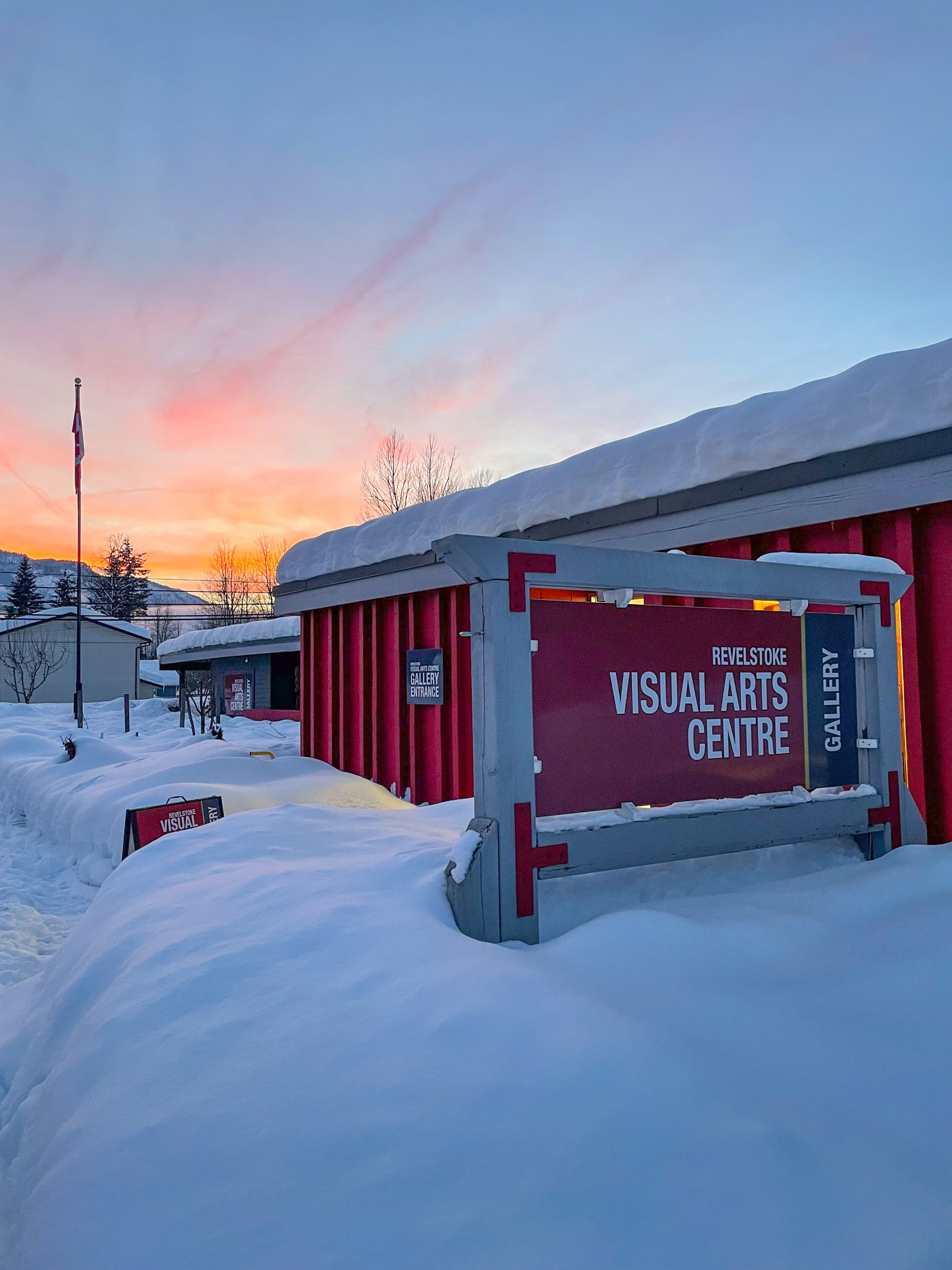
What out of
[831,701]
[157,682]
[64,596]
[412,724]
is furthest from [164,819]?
[64,596]

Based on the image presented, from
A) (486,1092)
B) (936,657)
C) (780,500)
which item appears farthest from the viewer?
(780,500)

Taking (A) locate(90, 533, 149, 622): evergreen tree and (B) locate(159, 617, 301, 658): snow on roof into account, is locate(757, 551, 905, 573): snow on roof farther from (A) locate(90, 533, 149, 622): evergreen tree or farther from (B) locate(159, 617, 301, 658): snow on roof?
(A) locate(90, 533, 149, 622): evergreen tree

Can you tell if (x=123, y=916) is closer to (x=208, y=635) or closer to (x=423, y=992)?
(x=423, y=992)

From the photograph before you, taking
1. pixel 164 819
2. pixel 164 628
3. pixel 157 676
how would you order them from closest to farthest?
pixel 164 819 → pixel 157 676 → pixel 164 628

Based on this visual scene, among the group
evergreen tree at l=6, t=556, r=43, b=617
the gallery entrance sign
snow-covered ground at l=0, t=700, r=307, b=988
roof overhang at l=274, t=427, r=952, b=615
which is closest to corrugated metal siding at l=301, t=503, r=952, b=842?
roof overhang at l=274, t=427, r=952, b=615

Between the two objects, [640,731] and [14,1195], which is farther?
[640,731]

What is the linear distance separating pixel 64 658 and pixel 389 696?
38.8 meters

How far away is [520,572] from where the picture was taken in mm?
2734

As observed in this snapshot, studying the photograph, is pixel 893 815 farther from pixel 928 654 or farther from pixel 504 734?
pixel 504 734

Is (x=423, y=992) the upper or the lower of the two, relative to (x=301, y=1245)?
upper

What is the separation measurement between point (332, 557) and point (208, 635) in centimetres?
1723

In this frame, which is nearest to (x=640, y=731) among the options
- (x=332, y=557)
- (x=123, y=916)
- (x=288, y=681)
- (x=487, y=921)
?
(x=487, y=921)

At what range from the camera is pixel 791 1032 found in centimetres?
206

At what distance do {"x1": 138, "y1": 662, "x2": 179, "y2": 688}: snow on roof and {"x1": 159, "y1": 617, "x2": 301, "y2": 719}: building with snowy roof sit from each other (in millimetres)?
25572
